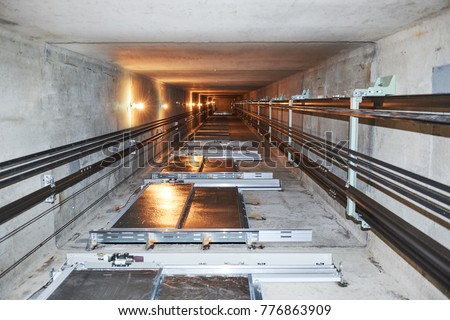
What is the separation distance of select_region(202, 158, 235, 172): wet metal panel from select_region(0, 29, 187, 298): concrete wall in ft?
6.85

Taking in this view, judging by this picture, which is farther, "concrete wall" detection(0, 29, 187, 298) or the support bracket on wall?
"concrete wall" detection(0, 29, 187, 298)

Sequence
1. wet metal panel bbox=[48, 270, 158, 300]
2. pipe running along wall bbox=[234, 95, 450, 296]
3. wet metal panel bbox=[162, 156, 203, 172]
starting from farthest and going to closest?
1. wet metal panel bbox=[162, 156, 203, 172]
2. wet metal panel bbox=[48, 270, 158, 300]
3. pipe running along wall bbox=[234, 95, 450, 296]

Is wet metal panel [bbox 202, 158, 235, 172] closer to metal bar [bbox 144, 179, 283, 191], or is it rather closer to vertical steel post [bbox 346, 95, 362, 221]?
metal bar [bbox 144, 179, 283, 191]

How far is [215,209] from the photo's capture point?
562cm

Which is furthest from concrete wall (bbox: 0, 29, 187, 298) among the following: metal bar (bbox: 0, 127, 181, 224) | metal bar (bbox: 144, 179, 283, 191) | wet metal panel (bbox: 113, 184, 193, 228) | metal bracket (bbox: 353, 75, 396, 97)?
metal bracket (bbox: 353, 75, 396, 97)

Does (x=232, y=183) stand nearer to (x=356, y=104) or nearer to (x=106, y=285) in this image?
(x=356, y=104)

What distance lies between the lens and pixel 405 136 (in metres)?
4.03

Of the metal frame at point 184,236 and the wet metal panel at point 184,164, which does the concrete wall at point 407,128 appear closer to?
the metal frame at point 184,236

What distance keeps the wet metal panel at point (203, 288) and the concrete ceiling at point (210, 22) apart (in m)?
2.27

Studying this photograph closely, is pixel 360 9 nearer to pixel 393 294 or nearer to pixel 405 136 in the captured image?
pixel 405 136

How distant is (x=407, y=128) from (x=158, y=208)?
135 inches

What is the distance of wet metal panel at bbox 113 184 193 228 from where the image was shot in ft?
16.1

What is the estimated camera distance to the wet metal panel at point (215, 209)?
16.3 feet

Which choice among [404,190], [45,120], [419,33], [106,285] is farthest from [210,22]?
[45,120]
